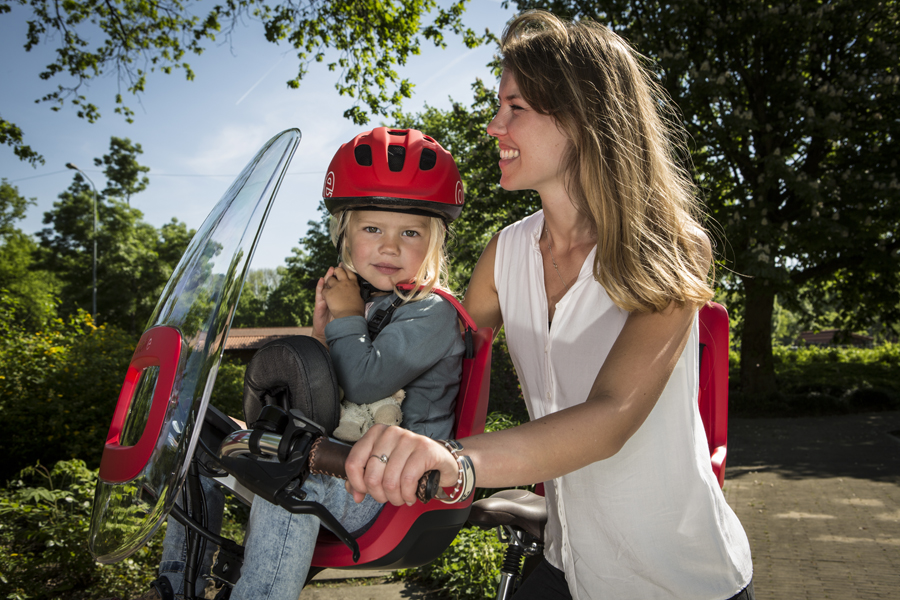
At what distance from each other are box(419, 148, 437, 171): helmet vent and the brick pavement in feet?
16.3

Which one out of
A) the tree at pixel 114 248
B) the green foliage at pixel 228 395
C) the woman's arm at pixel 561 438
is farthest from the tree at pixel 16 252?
the woman's arm at pixel 561 438

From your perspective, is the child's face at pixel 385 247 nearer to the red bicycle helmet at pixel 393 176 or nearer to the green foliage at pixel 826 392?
the red bicycle helmet at pixel 393 176

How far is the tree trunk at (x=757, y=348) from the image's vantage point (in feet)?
51.1

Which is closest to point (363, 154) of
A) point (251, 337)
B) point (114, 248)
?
point (251, 337)

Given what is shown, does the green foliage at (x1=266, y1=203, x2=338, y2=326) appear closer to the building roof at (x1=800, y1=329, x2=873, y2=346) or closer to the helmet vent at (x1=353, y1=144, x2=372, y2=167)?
the helmet vent at (x1=353, y1=144, x2=372, y2=167)

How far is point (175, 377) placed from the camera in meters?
1.12

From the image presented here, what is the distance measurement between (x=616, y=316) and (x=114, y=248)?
44644 millimetres

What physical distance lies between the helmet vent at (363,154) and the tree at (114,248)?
3917cm

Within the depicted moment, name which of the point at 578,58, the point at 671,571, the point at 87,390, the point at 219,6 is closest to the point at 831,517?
the point at 671,571

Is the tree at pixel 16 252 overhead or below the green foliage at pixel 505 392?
overhead

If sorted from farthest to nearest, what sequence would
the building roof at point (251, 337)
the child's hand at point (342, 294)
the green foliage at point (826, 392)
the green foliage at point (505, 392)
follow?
the building roof at point (251, 337) → the green foliage at point (826, 392) → the green foliage at point (505, 392) → the child's hand at point (342, 294)

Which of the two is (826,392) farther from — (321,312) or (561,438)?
(561,438)

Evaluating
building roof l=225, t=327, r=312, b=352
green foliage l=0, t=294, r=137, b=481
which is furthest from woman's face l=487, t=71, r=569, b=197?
building roof l=225, t=327, r=312, b=352

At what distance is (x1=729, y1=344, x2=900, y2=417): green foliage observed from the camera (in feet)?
50.4
